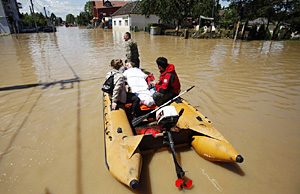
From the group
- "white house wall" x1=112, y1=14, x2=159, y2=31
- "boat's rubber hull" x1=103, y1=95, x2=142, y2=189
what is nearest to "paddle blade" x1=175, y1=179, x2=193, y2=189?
"boat's rubber hull" x1=103, y1=95, x2=142, y2=189

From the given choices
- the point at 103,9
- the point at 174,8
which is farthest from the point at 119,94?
the point at 103,9

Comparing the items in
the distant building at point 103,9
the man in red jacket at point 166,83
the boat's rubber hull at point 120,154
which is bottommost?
the boat's rubber hull at point 120,154

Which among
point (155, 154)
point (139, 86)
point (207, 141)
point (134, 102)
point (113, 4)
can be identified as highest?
point (113, 4)

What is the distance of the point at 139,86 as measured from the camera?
4.17m

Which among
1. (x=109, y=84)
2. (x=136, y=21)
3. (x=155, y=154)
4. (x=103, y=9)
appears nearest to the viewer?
(x=155, y=154)

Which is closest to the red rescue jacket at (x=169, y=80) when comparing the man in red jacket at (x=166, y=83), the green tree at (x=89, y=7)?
the man in red jacket at (x=166, y=83)

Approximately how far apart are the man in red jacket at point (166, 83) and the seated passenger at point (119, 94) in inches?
17.9

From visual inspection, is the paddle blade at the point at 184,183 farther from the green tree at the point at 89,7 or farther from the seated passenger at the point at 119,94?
the green tree at the point at 89,7

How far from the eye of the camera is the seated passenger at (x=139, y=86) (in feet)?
12.5

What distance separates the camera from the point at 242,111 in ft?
15.1

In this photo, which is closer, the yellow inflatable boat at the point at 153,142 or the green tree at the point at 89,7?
the yellow inflatable boat at the point at 153,142

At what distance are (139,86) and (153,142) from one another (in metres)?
1.59

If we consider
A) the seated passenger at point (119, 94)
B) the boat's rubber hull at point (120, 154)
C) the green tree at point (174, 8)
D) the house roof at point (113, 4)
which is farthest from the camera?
the house roof at point (113, 4)

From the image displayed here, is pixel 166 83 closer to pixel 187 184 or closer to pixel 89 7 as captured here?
pixel 187 184
